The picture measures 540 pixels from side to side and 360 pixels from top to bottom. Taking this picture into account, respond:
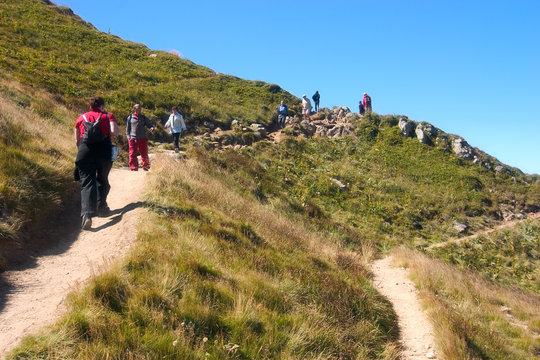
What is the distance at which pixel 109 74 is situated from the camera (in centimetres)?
2170

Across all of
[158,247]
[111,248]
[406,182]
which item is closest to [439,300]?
[158,247]

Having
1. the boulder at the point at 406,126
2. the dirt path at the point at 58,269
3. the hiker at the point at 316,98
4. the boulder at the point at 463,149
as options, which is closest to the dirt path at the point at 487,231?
the boulder at the point at 463,149

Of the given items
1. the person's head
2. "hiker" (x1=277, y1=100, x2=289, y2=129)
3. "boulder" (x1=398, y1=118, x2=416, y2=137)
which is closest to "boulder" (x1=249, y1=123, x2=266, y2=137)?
"hiker" (x1=277, y1=100, x2=289, y2=129)

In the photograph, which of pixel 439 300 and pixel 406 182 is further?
pixel 406 182

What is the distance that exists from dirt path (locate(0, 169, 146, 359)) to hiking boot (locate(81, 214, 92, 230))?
97mm

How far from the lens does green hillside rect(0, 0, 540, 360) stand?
419cm

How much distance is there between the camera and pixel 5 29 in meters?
22.7

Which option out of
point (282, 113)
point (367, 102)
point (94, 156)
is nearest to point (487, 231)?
point (282, 113)

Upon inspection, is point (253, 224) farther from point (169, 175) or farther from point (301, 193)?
point (301, 193)

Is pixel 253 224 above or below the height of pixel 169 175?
below

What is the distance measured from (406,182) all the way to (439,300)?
1162cm

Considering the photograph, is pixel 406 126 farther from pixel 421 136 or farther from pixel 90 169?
pixel 90 169

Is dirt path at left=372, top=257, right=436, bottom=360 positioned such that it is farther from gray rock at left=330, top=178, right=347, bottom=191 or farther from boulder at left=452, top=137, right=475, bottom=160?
boulder at left=452, top=137, right=475, bottom=160

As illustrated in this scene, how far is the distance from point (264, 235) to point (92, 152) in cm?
380
